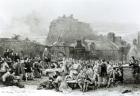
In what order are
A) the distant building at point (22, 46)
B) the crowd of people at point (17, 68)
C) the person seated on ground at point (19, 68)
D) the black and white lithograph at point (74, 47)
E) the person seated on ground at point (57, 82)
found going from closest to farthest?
the person seated on ground at point (57, 82) < the black and white lithograph at point (74, 47) < the crowd of people at point (17, 68) < the distant building at point (22, 46) < the person seated on ground at point (19, 68)

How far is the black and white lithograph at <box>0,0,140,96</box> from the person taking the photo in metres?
9.16

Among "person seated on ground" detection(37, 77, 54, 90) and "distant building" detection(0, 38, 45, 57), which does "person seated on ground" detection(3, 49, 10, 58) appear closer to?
"distant building" detection(0, 38, 45, 57)

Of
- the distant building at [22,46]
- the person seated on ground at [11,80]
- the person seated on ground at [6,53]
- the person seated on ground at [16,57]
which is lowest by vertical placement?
the person seated on ground at [11,80]

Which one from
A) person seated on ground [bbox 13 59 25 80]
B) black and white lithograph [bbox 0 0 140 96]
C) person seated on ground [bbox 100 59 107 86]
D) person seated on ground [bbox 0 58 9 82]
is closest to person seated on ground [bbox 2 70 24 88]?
black and white lithograph [bbox 0 0 140 96]

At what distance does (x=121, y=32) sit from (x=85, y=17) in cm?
121

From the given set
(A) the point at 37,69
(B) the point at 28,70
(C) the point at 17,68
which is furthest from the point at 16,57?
(A) the point at 37,69

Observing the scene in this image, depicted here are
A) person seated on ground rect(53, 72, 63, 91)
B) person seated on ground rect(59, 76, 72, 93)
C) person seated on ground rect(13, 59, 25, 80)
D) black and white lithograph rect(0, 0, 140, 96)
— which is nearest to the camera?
person seated on ground rect(59, 76, 72, 93)

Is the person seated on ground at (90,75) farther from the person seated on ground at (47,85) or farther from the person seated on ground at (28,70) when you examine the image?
the person seated on ground at (28,70)

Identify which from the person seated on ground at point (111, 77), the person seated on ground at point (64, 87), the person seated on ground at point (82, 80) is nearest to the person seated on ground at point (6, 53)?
the person seated on ground at point (64, 87)

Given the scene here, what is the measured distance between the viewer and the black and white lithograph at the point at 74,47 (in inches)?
360

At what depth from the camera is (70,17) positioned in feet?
30.9

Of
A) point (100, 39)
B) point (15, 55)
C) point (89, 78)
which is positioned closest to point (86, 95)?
point (89, 78)

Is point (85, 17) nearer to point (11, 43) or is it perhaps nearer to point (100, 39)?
point (100, 39)

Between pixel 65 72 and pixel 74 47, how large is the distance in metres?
0.83
